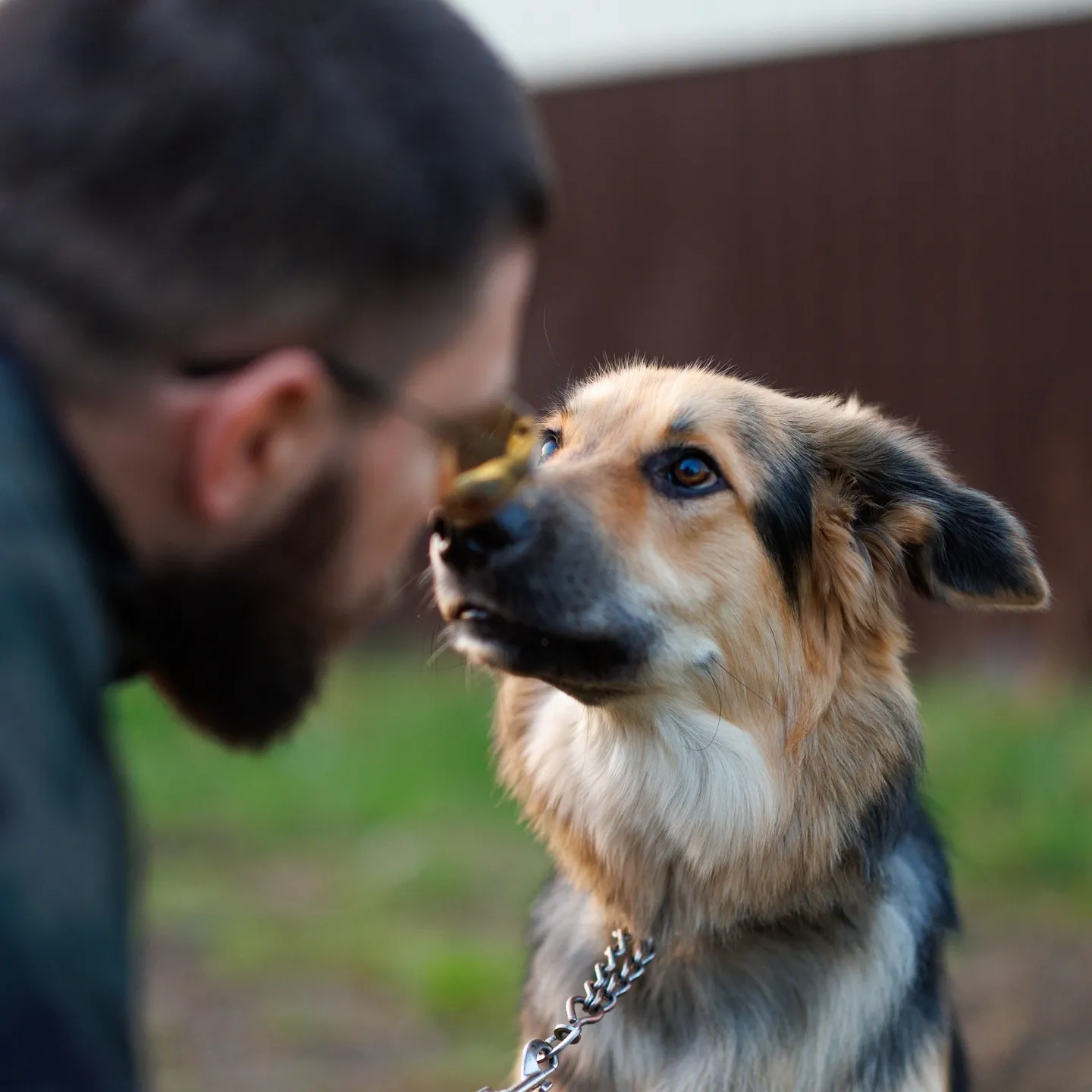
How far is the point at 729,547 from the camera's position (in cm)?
243

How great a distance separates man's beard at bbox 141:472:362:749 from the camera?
127cm

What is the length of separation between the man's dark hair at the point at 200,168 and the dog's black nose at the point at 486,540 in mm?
858

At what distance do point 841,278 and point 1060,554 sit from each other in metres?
1.89

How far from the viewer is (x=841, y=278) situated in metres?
7.40

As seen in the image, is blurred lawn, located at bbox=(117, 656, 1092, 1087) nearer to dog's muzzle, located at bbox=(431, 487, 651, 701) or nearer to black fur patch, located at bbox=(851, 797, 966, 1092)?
black fur patch, located at bbox=(851, 797, 966, 1092)

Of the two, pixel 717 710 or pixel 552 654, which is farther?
pixel 717 710

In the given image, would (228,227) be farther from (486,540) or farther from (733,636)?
(733,636)

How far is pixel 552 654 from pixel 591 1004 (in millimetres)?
574

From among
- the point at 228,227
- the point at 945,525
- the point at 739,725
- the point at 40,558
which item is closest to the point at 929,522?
the point at 945,525

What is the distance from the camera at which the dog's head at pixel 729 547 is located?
2.22 metres

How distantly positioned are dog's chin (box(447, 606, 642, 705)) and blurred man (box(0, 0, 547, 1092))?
867 millimetres

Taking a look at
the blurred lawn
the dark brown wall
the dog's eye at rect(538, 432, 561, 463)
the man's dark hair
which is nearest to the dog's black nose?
the dog's eye at rect(538, 432, 561, 463)

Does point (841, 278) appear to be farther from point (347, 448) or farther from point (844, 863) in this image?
point (347, 448)

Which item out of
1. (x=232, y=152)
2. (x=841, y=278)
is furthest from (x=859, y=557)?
(x=841, y=278)
